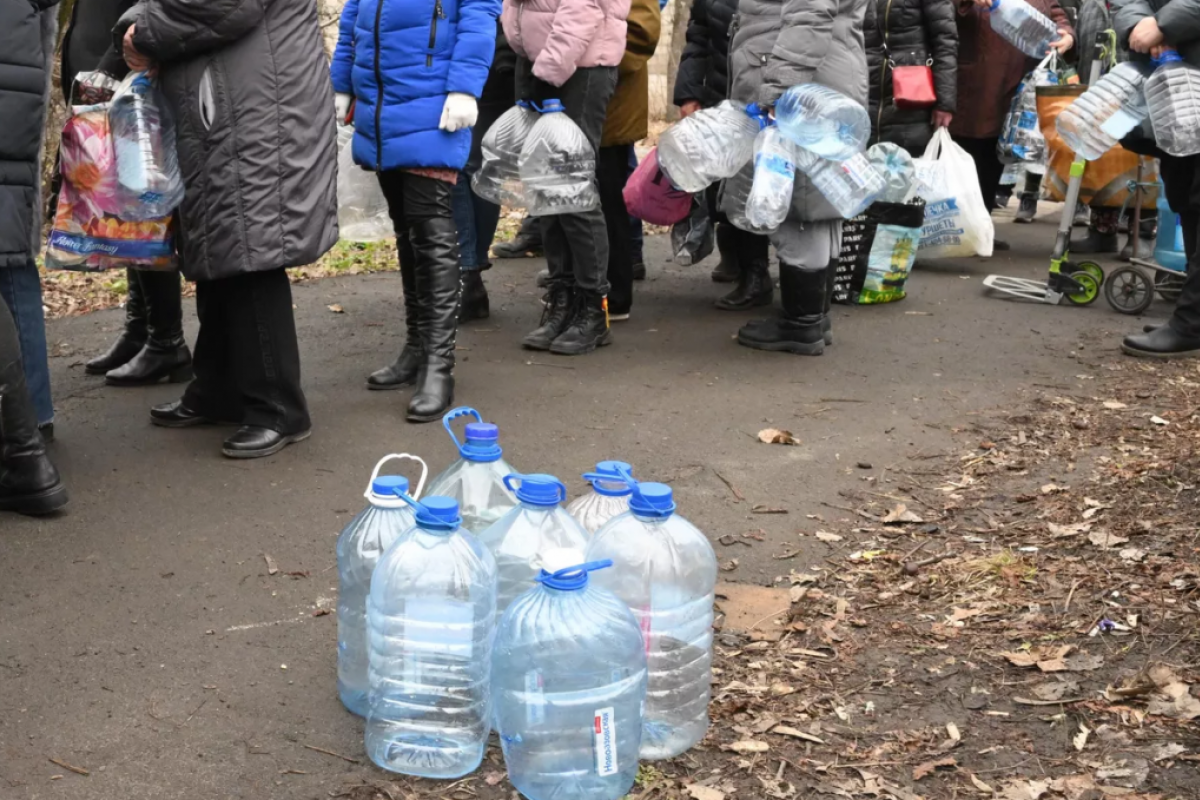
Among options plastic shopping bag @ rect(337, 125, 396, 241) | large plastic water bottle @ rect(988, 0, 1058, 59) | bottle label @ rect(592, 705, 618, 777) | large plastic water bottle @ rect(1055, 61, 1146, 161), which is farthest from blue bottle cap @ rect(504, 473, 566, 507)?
large plastic water bottle @ rect(988, 0, 1058, 59)

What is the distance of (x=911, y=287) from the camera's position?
8750 mm

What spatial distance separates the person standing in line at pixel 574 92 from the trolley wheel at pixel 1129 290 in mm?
3340

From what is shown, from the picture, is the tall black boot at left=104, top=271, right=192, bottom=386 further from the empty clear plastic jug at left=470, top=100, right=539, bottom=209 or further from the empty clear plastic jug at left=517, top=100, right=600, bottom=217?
the empty clear plastic jug at left=517, top=100, right=600, bottom=217

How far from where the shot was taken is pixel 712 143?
258 inches

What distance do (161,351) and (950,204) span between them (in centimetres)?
516

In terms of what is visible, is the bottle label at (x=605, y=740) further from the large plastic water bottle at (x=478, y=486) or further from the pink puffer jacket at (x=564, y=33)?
the pink puffer jacket at (x=564, y=33)

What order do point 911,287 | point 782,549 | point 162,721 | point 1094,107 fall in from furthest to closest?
point 911,287 < point 1094,107 < point 782,549 < point 162,721

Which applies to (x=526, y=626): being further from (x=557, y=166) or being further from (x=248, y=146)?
(x=557, y=166)

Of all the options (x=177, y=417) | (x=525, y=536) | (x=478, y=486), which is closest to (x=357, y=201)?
(x=177, y=417)

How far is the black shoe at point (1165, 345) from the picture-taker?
6.79m

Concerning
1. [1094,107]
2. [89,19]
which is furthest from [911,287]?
[89,19]

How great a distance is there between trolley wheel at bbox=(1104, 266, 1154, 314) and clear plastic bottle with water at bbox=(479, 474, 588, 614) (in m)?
5.82

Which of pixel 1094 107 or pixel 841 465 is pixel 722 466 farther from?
Result: pixel 1094 107

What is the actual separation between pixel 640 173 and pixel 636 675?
188 inches
